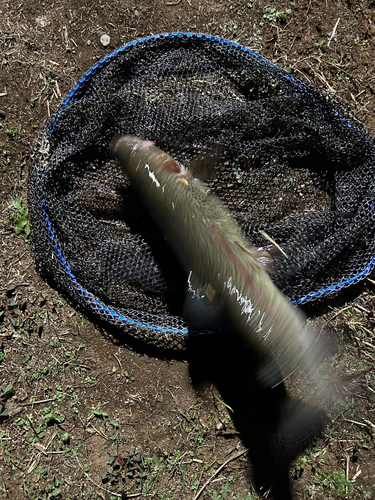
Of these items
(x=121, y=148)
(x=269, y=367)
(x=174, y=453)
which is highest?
(x=121, y=148)

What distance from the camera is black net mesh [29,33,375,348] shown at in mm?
3197

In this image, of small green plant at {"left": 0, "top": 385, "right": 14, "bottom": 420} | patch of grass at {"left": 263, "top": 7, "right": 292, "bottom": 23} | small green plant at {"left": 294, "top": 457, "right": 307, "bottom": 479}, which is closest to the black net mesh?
patch of grass at {"left": 263, "top": 7, "right": 292, "bottom": 23}

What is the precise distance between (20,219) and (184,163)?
1.52 m

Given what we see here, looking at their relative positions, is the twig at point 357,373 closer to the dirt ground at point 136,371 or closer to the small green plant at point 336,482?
the dirt ground at point 136,371

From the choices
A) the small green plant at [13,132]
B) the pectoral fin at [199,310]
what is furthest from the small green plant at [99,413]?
the small green plant at [13,132]

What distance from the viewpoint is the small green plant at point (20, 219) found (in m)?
3.52

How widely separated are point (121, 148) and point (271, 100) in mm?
1267

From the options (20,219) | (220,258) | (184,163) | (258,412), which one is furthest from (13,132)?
(258,412)

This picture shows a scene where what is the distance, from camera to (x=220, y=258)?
8.94ft

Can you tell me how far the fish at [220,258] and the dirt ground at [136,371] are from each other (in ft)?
1.25

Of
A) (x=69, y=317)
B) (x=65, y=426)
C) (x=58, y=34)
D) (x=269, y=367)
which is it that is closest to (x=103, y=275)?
(x=69, y=317)

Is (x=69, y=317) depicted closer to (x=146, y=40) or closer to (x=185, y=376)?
(x=185, y=376)

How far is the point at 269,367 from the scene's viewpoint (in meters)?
3.38

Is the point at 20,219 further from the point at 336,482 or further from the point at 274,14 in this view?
the point at 336,482
